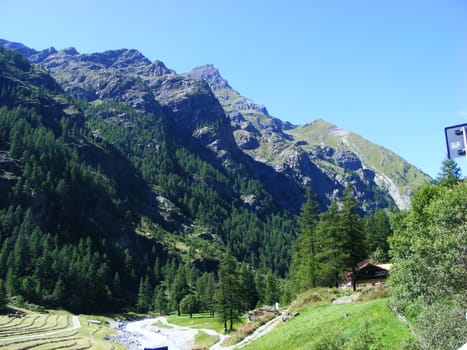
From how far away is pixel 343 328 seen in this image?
104 ft

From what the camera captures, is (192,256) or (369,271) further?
(192,256)

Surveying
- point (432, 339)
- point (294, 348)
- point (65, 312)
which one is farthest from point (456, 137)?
point (65, 312)

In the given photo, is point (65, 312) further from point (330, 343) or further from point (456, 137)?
point (456, 137)

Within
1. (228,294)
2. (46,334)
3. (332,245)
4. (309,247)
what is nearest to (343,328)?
(332,245)

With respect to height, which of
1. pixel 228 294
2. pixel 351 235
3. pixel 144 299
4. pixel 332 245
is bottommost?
pixel 144 299

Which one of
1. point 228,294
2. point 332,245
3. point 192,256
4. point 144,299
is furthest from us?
point 192,256

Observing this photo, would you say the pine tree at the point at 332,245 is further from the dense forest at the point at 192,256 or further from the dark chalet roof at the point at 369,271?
the dark chalet roof at the point at 369,271

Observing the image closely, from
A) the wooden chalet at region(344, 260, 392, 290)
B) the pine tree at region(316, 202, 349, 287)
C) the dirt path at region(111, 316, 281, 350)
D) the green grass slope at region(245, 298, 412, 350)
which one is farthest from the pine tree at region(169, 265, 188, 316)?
the green grass slope at region(245, 298, 412, 350)

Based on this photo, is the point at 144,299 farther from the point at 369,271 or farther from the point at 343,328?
the point at 343,328

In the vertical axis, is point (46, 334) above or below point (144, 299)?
above

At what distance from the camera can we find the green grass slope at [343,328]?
2605cm

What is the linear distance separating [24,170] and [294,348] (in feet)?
596

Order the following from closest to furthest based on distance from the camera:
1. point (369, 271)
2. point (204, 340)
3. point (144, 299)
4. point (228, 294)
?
point (369, 271)
point (228, 294)
point (204, 340)
point (144, 299)

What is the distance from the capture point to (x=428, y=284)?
22266 mm
